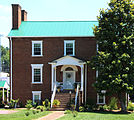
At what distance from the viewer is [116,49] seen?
1065 inches

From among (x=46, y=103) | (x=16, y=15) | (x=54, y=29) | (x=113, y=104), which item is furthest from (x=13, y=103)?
(x=113, y=104)

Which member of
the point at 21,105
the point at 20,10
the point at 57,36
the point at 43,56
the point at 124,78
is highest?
the point at 20,10

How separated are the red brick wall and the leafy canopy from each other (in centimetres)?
454

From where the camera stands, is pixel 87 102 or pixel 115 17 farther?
pixel 87 102

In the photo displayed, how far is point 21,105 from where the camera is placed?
3266 cm

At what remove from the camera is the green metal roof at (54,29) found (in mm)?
33375

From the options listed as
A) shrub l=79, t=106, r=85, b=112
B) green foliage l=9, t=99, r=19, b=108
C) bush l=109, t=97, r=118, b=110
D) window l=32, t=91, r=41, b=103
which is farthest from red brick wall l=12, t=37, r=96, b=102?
shrub l=79, t=106, r=85, b=112

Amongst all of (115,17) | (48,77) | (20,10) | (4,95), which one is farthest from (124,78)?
(4,95)

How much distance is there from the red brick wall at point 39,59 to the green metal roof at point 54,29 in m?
0.63

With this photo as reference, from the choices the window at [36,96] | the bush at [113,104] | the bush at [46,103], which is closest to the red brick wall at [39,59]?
the window at [36,96]

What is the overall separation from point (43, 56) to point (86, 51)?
4.80 metres

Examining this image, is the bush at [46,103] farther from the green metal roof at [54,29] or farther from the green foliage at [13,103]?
the green metal roof at [54,29]

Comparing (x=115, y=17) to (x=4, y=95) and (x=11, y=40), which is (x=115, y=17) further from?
(x=4, y=95)

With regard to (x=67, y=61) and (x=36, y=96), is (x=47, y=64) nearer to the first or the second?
(x=67, y=61)
